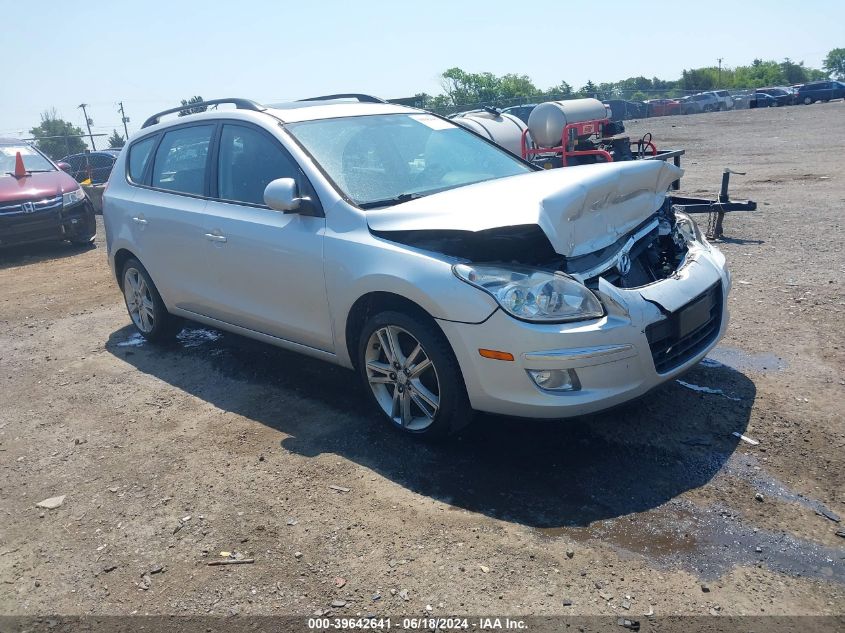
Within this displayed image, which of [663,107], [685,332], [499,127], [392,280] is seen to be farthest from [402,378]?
[663,107]

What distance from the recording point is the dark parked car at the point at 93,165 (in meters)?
21.9

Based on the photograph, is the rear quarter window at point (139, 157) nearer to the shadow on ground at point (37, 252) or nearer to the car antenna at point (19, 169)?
the shadow on ground at point (37, 252)

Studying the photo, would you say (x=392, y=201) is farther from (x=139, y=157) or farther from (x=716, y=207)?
(x=716, y=207)

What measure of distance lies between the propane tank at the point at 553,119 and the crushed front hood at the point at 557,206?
9.20 metres

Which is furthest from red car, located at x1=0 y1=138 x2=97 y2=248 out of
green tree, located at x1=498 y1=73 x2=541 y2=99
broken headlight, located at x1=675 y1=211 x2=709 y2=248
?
green tree, located at x1=498 y1=73 x2=541 y2=99

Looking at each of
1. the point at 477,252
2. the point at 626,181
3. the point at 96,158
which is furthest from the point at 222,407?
the point at 96,158

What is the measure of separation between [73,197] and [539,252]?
986 centimetres

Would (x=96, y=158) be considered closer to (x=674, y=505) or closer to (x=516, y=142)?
(x=516, y=142)

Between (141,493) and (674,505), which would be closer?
(674,505)

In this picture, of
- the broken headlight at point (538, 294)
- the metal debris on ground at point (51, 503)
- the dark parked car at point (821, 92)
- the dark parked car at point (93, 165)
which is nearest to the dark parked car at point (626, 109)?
the dark parked car at point (821, 92)

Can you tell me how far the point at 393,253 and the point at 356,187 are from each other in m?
0.71

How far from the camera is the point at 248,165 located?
4.98 meters

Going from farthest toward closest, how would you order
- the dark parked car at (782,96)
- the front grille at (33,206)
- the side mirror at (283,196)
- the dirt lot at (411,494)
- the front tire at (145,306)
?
the dark parked car at (782,96) → the front grille at (33,206) → the front tire at (145,306) → the side mirror at (283,196) → the dirt lot at (411,494)

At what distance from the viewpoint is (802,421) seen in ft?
13.2
